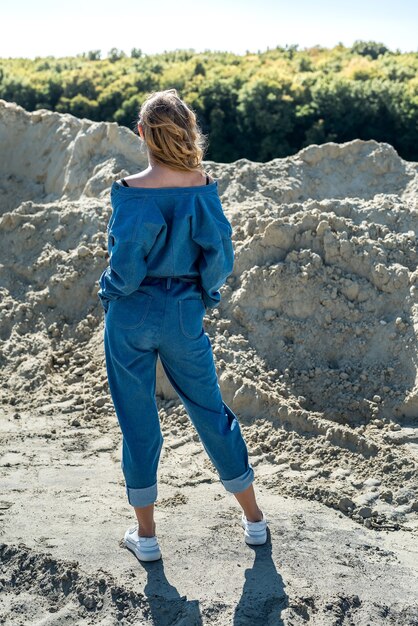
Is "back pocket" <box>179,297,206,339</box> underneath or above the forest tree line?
underneath

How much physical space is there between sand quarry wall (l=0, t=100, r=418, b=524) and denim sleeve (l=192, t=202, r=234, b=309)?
1398 millimetres

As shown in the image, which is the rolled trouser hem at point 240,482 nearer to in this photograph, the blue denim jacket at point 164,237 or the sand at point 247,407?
the sand at point 247,407

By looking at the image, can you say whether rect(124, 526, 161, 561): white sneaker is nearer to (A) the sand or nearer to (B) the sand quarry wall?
(A) the sand

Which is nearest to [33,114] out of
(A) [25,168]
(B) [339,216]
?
(A) [25,168]

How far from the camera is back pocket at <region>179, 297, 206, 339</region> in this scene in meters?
3.35

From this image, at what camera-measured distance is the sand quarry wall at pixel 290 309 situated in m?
4.85

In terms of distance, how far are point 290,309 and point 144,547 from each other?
2.32 m

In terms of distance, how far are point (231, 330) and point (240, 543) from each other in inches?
76.3

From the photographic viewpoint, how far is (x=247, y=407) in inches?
196

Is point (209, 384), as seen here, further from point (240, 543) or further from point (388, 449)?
point (388, 449)

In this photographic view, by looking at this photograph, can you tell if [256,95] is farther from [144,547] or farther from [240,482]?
[144,547]

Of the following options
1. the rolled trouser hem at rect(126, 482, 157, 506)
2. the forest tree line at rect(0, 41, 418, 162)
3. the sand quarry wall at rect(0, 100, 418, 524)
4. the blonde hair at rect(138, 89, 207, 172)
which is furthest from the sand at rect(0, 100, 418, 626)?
the forest tree line at rect(0, 41, 418, 162)

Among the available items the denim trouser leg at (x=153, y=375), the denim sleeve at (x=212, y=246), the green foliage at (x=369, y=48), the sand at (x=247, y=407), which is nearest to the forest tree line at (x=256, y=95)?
the green foliage at (x=369, y=48)

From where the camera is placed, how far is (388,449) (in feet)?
15.2
